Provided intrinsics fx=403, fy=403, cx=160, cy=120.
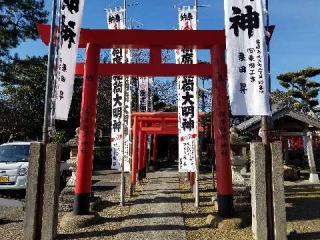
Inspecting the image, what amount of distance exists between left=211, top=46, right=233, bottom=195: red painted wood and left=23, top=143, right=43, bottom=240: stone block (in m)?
3.47

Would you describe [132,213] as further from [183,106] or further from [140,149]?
[140,149]

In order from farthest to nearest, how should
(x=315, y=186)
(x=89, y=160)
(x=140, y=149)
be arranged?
(x=140, y=149)
(x=315, y=186)
(x=89, y=160)

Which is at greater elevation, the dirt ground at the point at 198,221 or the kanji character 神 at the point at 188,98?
the kanji character 神 at the point at 188,98

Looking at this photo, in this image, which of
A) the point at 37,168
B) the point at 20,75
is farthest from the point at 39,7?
the point at 37,168

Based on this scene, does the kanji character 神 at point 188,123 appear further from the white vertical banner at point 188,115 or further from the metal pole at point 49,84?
the metal pole at point 49,84

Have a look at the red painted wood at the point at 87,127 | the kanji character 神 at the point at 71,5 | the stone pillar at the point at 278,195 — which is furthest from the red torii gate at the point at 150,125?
the stone pillar at the point at 278,195

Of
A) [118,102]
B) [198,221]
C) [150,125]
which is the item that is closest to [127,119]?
Answer: [118,102]

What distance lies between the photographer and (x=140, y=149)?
19031 mm

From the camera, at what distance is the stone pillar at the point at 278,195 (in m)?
6.32

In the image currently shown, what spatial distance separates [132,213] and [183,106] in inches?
128

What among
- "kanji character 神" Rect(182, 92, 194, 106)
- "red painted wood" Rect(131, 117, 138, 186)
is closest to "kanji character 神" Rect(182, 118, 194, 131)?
"kanji character 神" Rect(182, 92, 194, 106)

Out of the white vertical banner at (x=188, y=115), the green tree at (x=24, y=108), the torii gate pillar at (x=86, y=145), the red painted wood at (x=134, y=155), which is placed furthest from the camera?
the green tree at (x=24, y=108)

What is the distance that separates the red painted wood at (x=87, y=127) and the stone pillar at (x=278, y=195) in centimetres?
374

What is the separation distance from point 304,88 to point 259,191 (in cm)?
2860
